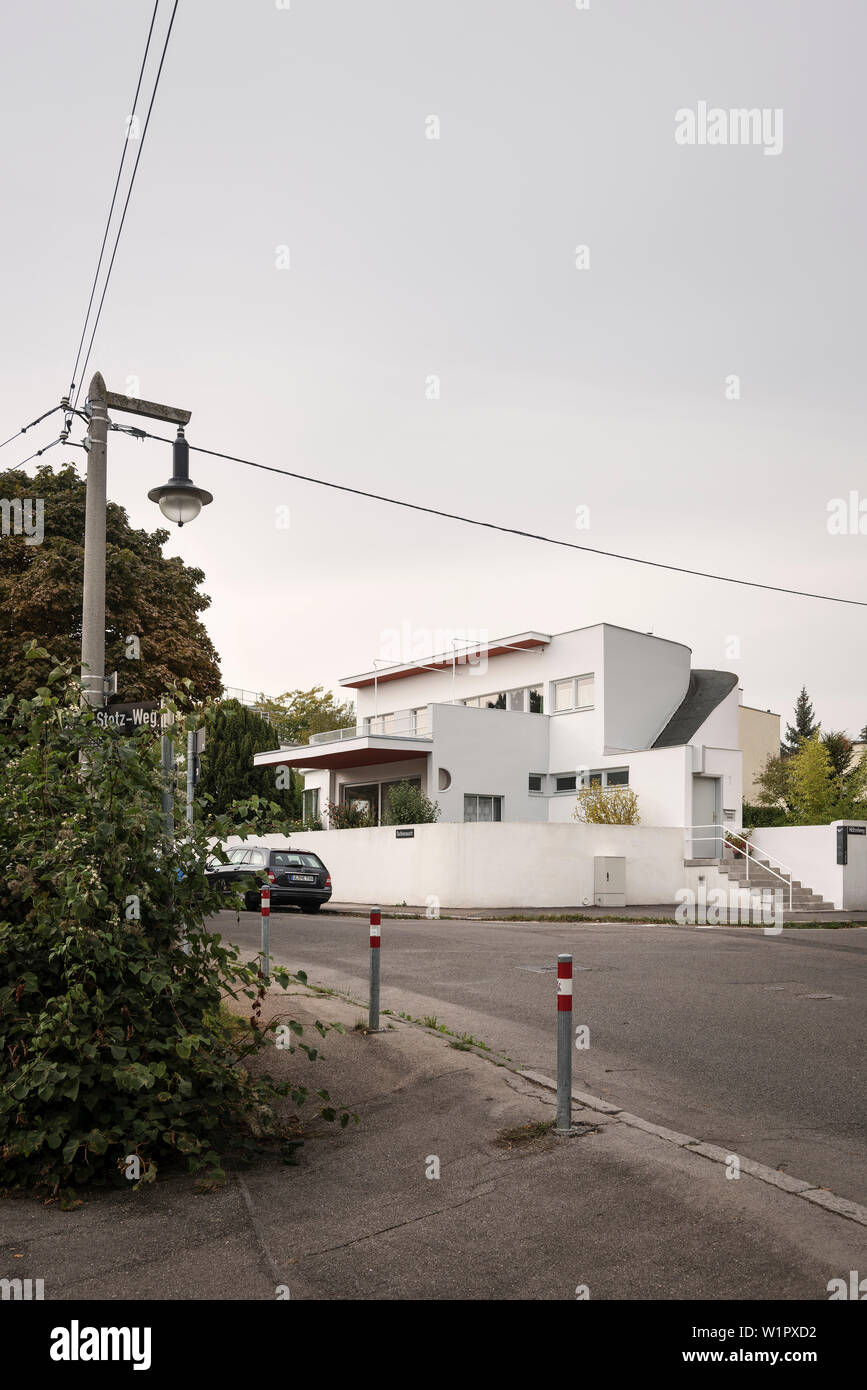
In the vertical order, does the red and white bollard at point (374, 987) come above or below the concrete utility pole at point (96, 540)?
below

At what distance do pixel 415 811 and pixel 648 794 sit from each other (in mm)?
7116

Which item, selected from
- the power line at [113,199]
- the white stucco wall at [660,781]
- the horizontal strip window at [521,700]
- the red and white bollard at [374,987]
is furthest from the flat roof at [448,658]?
the red and white bollard at [374,987]

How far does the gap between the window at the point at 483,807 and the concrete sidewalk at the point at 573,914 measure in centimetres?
682

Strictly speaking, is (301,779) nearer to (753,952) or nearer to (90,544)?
(753,952)

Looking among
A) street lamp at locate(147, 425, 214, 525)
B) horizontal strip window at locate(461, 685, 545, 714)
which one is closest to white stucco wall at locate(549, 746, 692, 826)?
horizontal strip window at locate(461, 685, 545, 714)

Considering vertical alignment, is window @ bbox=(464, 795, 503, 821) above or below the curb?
above

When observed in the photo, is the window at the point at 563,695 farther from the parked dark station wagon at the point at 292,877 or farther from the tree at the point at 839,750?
the tree at the point at 839,750

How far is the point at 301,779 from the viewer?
140 ft

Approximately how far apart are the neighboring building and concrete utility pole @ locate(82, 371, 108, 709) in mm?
53383

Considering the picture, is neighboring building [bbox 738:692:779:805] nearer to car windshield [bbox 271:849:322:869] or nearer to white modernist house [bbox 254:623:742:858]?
white modernist house [bbox 254:623:742:858]

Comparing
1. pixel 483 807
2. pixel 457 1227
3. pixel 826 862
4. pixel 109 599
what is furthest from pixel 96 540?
pixel 483 807

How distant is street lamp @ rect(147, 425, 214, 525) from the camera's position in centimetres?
1062

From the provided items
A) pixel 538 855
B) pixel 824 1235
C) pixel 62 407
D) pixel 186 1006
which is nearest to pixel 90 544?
pixel 62 407

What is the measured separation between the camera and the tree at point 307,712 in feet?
213
